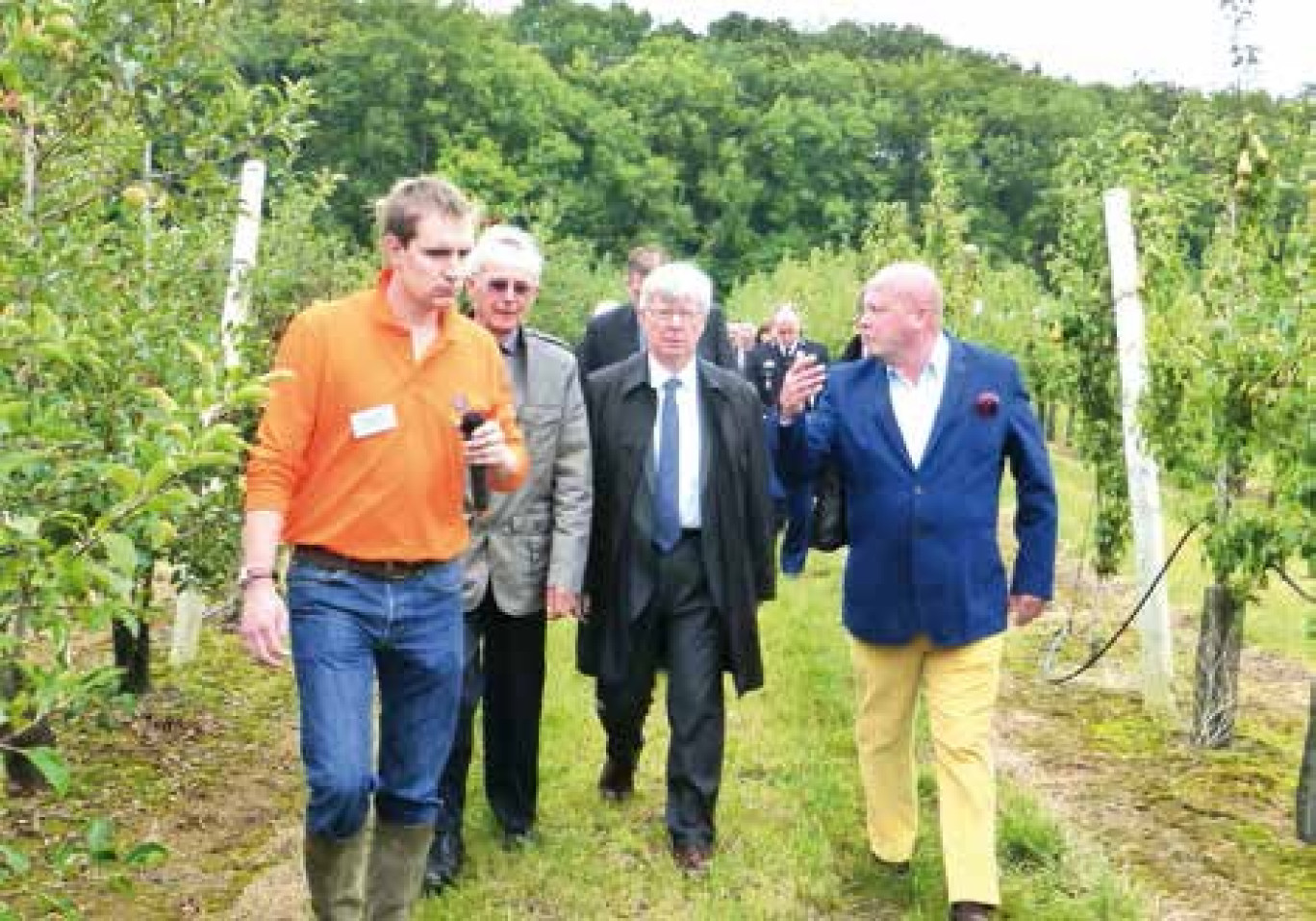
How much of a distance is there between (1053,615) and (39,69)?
7840mm

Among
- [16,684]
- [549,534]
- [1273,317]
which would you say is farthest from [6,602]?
[1273,317]

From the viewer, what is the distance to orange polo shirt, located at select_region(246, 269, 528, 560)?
3918mm

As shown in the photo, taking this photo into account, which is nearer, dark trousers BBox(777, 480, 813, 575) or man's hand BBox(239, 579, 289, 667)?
man's hand BBox(239, 579, 289, 667)

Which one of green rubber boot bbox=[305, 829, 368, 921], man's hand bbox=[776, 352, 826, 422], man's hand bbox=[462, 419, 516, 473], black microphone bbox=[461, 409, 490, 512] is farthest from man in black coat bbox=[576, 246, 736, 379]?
green rubber boot bbox=[305, 829, 368, 921]

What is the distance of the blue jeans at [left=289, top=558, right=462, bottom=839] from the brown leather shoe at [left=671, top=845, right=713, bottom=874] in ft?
4.52

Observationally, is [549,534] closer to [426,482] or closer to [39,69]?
[426,482]

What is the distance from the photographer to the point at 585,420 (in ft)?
17.4

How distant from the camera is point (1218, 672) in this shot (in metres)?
7.01

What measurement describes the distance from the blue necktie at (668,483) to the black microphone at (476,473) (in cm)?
122

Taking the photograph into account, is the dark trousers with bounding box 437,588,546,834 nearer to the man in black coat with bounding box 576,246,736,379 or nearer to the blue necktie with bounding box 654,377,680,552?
the blue necktie with bounding box 654,377,680,552

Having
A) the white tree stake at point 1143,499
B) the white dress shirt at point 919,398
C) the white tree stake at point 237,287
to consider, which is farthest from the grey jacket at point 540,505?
the white tree stake at point 1143,499

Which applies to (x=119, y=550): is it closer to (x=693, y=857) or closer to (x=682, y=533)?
(x=682, y=533)

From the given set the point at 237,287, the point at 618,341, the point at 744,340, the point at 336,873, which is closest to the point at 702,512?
the point at 336,873

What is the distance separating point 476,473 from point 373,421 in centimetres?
39
